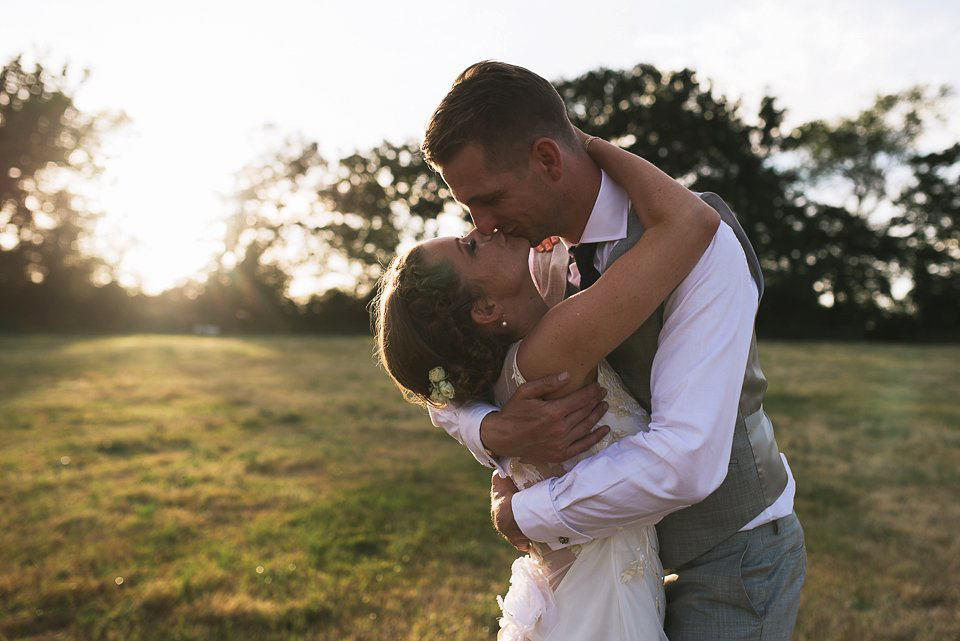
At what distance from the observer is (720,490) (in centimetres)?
196

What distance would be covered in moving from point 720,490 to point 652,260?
63 cm

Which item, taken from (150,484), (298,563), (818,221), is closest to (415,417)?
(150,484)

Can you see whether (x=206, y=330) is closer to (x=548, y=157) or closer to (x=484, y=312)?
(x=484, y=312)

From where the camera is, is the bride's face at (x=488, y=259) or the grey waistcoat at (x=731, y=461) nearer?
the grey waistcoat at (x=731, y=461)

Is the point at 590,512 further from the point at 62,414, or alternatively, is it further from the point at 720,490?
the point at 62,414

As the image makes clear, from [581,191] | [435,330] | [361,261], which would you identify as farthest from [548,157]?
[361,261]

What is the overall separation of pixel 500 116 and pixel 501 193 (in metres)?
0.20

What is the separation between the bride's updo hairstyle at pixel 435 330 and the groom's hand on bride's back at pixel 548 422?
0.18 metres

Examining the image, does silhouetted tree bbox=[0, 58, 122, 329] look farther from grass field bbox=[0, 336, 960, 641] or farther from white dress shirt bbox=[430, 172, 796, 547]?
white dress shirt bbox=[430, 172, 796, 547]

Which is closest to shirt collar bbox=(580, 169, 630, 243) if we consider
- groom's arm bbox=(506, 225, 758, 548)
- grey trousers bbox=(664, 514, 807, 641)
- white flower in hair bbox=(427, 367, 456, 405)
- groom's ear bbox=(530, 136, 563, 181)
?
groom's ear bbox=(530, 136, 563, 181)

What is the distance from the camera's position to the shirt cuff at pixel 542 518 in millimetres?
1898

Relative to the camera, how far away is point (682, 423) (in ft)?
5.53

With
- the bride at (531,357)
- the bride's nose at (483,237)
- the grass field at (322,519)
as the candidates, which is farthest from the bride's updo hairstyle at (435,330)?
the grass field at (322,519)

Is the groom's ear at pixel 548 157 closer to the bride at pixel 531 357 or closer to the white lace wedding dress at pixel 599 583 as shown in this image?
the bride at pixel 531 357
